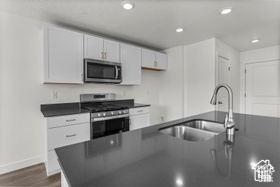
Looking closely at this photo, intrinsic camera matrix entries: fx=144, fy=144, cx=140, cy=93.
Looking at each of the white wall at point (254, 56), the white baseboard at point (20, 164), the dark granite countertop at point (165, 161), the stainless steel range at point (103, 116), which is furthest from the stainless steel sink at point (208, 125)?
the white wall at point (254, 56)

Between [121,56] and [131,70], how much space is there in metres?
0.36

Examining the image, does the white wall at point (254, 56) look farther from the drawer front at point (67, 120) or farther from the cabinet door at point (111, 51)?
the drawer front at point (67, 120)

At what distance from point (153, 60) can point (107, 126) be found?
200 centimetres

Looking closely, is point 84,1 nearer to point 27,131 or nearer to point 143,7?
point 143,7

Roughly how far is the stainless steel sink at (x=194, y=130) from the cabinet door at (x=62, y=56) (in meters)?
1.78

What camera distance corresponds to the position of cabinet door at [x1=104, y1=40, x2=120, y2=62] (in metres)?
2.71

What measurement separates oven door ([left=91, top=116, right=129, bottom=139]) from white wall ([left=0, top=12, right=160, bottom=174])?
0.85m

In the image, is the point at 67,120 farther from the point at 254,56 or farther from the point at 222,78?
the point at 254,56

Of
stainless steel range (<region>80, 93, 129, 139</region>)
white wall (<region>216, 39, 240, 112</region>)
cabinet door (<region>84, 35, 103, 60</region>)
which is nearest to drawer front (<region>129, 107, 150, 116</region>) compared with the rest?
stainless steel range (<region>80, 93, 129, 139</region>)

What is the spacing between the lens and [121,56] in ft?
9.61

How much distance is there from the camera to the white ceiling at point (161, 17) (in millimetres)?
1903

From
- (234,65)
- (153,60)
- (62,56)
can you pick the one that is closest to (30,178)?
(62,56)

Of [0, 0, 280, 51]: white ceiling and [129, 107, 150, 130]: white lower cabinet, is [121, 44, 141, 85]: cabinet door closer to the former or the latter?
[0, 0, 280, 51]: white ceiling

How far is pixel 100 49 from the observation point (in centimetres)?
263
